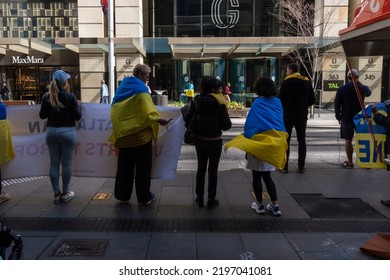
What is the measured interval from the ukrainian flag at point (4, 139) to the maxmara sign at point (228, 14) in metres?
25.0

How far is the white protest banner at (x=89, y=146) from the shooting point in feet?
20.2

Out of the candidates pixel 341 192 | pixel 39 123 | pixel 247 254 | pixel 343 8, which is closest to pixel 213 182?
pixel 247 254

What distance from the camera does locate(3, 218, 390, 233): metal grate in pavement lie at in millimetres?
4945

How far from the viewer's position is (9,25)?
29.1 meters

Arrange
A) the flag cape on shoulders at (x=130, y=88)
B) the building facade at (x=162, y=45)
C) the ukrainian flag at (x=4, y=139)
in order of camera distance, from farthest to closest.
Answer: the building facade at (x=162, y=45), the ukrainian flag at (x=4, y=139), the flag cape on shoulders at (x=130, y=88)

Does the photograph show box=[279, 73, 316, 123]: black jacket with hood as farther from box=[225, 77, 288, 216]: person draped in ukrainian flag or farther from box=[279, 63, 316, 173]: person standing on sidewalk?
box=[225, 77, 288, 216]: person draped in ukrainian flag

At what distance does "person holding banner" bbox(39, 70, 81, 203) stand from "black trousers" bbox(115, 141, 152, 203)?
0.75 meters

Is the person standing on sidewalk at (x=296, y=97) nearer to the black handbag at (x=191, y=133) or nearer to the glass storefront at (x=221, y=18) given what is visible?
the black handbag at (x=191, y=133)

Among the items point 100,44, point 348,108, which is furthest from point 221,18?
point 348,108

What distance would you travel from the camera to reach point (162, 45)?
26.1 meters

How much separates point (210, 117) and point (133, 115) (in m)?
1.00

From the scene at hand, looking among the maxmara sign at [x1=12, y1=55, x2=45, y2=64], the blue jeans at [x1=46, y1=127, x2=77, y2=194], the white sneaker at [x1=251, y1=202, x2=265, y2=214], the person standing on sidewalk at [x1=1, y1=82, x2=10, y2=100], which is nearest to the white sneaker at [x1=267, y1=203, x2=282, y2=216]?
the white sneaker at [x1=251, y1=202, x2=265, y2=214]

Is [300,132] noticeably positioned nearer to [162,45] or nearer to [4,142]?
[4,142]

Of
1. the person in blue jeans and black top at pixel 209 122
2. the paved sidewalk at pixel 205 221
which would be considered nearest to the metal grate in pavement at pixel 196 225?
the paved sidewalk at pixel 205 221
